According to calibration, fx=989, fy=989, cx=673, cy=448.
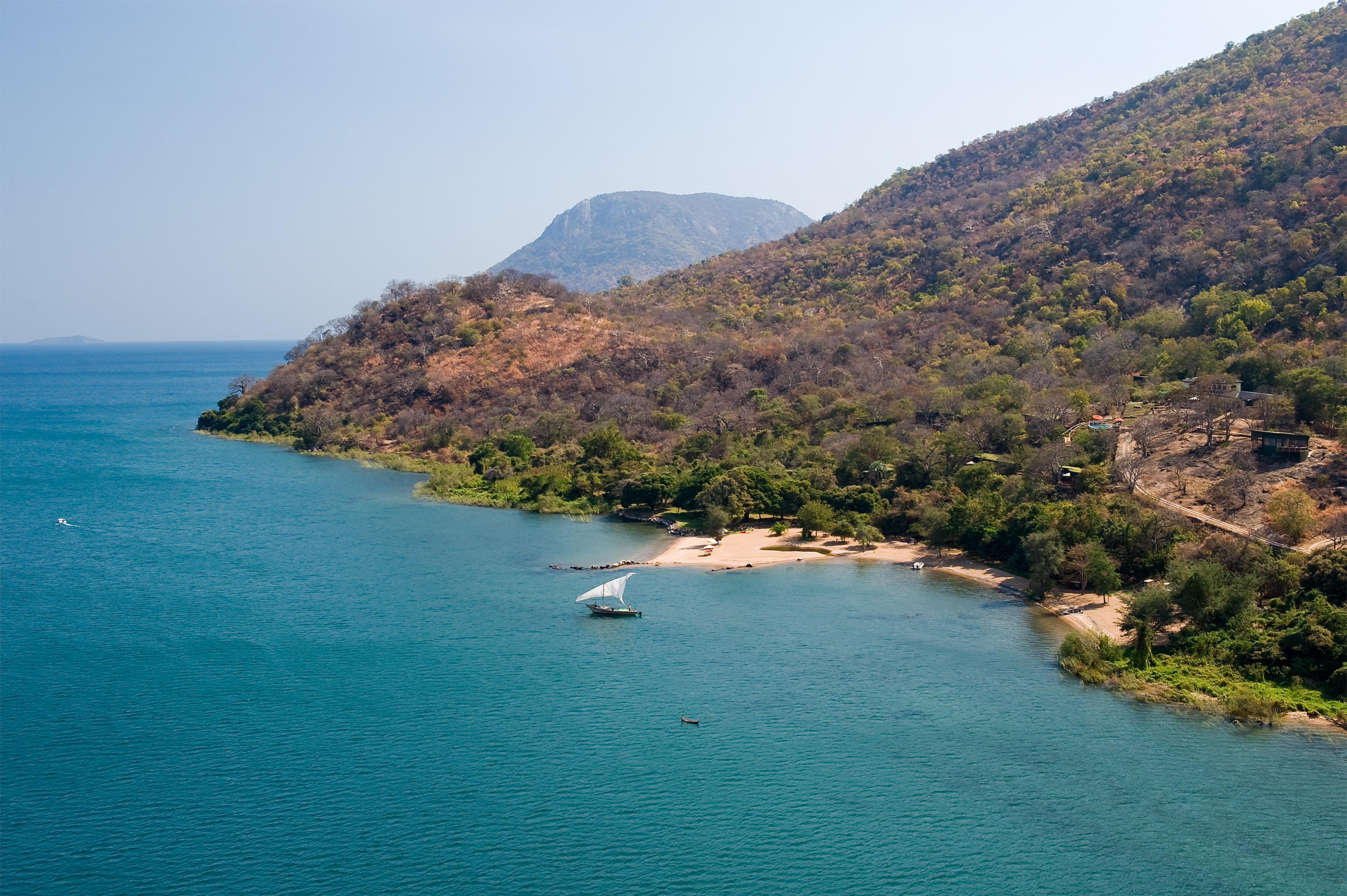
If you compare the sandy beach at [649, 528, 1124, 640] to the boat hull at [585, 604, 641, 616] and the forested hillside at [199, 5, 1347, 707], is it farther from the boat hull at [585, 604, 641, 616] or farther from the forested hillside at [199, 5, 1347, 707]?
the boat hull at [585, 604, 641, 616]

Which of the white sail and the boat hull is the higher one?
the white sail

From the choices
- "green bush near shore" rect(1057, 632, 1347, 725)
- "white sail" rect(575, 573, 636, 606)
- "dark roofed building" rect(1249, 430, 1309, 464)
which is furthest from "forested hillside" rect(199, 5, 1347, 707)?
"white sail" rect(575, 573, 636, 606)

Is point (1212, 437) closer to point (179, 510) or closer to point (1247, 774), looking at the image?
point (1247, 774)

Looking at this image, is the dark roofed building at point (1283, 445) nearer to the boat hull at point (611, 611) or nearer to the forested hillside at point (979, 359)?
the forested hillside at point (979, 359)

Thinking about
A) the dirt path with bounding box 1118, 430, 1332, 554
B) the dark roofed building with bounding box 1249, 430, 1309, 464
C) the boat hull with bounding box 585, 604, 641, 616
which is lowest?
the boat hull with bounding box 585, 604, 641, 616

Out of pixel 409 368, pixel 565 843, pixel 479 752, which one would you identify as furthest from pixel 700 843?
pixel 409 368

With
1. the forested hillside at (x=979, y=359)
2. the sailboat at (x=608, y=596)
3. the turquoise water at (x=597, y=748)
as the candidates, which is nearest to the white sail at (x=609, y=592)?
the sailboat at (x=608, y=596)
